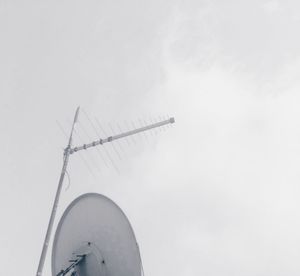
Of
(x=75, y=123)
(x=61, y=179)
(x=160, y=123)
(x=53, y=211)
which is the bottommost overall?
(x=53, y=211)

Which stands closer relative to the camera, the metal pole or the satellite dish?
the metal pole

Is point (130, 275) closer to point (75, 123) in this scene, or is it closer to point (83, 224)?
point (83, 224)

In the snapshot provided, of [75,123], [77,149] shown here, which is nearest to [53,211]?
[77,149]

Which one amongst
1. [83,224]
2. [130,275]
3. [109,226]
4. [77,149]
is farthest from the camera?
[77,149]

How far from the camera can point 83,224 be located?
11.1 metres

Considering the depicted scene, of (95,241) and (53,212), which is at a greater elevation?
(53,212)

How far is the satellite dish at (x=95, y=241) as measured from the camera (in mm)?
9703

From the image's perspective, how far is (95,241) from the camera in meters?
10.9

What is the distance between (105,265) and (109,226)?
3.32ft

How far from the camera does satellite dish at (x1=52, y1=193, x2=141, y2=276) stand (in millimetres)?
9703

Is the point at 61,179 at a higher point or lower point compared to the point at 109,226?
higher

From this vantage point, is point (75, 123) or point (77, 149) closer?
point (77, 149)

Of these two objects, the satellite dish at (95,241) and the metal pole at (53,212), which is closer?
the metal pole at (53,212)

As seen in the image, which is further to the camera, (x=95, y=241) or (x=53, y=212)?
(x=95, y=241)
